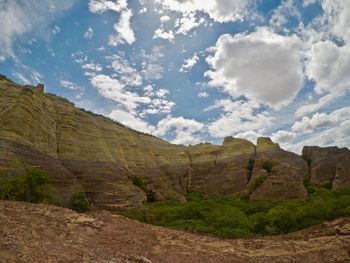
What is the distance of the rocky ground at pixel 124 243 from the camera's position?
468 inches

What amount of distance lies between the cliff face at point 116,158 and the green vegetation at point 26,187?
1.59 meters

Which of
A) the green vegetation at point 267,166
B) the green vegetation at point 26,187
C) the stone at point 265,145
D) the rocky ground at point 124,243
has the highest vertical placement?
the stone at point 265,145

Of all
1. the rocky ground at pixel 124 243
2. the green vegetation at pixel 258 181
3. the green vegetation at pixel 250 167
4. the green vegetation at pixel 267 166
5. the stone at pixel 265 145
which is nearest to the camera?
the rocky ground at pixel 124 243

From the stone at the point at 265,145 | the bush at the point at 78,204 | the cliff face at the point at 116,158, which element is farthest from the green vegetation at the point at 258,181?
the bush at the point at 78,204

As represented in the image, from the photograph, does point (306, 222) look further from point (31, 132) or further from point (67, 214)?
point (31, 132)

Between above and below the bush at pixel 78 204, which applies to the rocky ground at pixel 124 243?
below

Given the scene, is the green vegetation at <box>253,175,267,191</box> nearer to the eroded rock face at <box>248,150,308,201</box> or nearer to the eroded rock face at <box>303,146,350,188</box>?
the eroded rock face at <box>248,150,308,201</box>

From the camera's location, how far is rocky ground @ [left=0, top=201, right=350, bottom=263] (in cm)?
1189

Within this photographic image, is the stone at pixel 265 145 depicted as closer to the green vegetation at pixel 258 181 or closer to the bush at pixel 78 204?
the green vegetation at pixel 258 181

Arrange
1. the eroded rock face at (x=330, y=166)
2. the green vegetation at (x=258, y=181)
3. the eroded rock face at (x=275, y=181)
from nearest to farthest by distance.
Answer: the eroded rock face at (x=275, y=181) → the green vegetation at (x=258, y=181) → the eroded rock face at (x=330, y=166)

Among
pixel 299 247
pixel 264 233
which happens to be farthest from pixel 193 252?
pixel 264 233

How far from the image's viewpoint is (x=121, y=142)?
1988 inches

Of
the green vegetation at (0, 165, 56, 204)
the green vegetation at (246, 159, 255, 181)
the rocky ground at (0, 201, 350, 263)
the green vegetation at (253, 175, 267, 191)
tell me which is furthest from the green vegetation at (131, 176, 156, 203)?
the rocky ground at (0, 201, 350, 263)

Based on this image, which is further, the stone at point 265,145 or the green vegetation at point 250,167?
the stone at point 265,145
